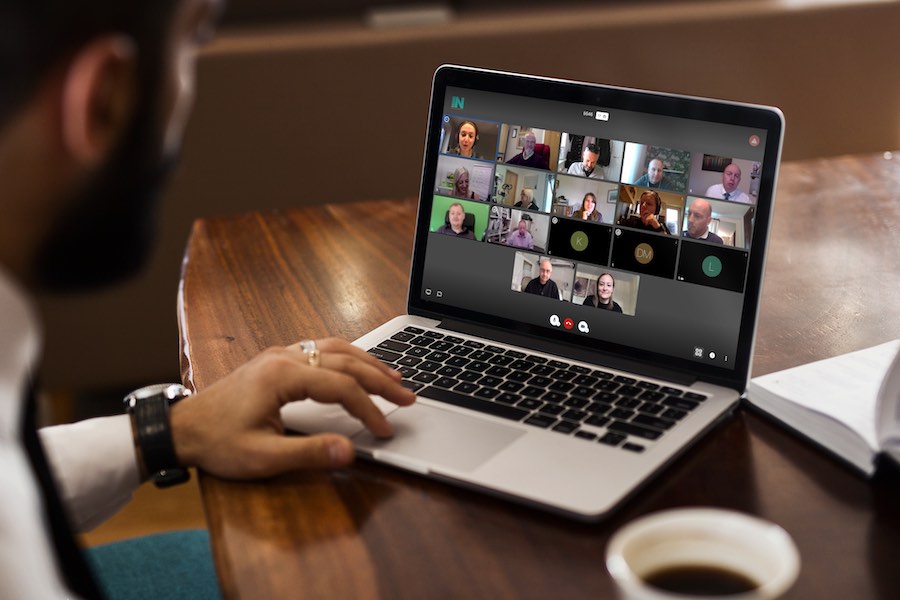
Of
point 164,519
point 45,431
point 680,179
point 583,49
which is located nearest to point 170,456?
point 45,431

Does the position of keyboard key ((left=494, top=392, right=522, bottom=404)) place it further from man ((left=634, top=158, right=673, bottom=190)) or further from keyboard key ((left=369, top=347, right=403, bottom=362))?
man ((left=634, top=158, right=673, bottom=190))

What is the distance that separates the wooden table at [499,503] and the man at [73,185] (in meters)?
0.07

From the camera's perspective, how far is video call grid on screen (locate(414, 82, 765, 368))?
0.97m

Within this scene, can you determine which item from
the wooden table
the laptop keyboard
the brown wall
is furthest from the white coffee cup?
the brown wall

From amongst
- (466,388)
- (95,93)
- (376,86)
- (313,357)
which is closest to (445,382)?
(466,388)

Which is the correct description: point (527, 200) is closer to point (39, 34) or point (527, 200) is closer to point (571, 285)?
point (571, 285)

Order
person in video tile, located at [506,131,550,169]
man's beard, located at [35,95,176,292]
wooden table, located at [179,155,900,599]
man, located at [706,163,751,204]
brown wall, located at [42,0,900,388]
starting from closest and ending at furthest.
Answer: man's beard, located at [35,95,176,292], wooden table, located at [179,155,900,599], man, located at [706,163,751,204], person in video tile, located at [506,131,550,169], brown wall, located at [42,0,900,388]

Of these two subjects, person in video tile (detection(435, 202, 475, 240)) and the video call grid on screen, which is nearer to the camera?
the video call grid on screen

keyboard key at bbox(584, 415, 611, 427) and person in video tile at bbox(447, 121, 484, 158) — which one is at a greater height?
person in video tile at bbox(447, 121, 484, 158)

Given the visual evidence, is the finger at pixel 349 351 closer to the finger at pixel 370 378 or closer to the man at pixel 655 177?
the finger at pixel 370 378

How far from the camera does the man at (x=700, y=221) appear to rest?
0.98 metres

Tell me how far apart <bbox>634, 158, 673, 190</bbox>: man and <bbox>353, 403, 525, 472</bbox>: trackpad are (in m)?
0.27

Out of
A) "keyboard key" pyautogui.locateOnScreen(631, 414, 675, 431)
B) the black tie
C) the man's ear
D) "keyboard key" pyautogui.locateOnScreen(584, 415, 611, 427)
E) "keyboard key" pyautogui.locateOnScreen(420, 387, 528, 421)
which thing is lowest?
the black tie

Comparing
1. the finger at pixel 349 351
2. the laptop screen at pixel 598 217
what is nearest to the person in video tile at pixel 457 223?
the laptop screen at pixel 598 217
